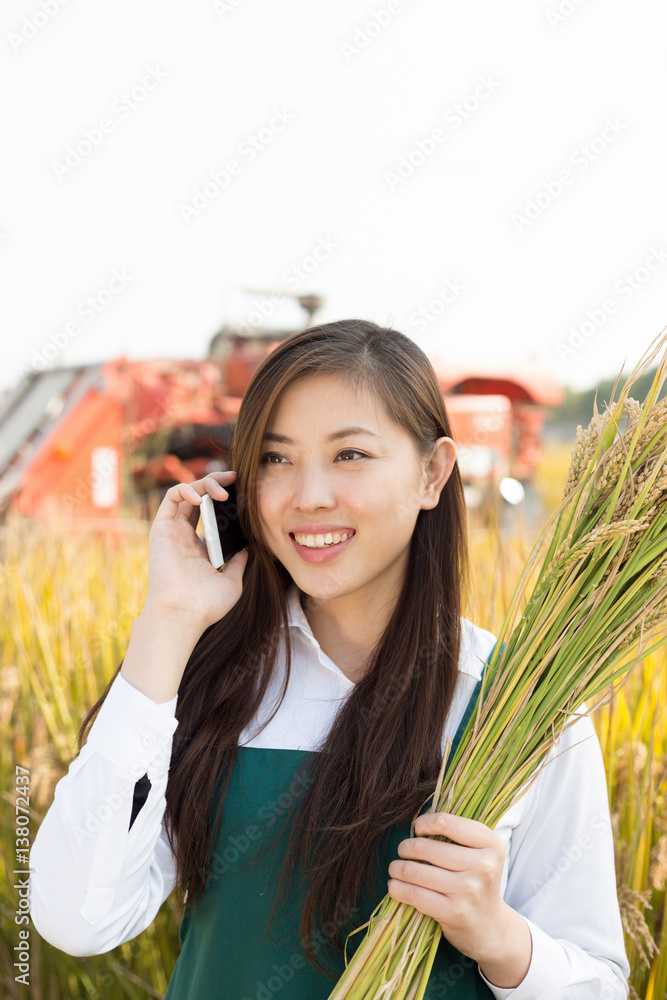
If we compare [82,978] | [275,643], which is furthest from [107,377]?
[275,643]

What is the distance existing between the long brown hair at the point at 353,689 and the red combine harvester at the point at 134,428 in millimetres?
3421

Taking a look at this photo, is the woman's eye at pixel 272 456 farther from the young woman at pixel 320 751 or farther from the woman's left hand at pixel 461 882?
the woman's left hand at pixel 461 882

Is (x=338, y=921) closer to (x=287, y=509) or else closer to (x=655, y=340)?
(x=287, y=509)

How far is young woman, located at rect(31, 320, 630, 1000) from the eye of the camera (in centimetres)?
103

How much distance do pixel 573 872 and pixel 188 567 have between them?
2.32ft

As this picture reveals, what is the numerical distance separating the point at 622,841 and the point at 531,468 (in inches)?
209

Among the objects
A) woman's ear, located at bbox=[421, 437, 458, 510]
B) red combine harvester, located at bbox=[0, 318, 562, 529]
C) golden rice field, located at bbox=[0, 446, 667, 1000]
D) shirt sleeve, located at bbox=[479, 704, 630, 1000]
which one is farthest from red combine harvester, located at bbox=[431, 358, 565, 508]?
shirt sleeve, located at bbox=[479, 704, 630, 1000]

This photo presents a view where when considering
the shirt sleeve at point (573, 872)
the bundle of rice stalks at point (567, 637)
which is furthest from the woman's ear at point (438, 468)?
the shirt sleeve at point (573, 872)

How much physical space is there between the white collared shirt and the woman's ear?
36 centimetres

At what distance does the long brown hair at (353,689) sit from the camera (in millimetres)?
1101

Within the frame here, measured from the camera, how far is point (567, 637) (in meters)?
1.00

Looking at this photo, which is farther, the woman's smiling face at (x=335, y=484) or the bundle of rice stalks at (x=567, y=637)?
the woman's smiling face at (x=335, y=484)

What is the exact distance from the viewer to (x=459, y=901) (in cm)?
90

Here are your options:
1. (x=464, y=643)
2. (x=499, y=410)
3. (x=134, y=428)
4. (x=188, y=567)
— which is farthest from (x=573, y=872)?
(x=499, y=410)
